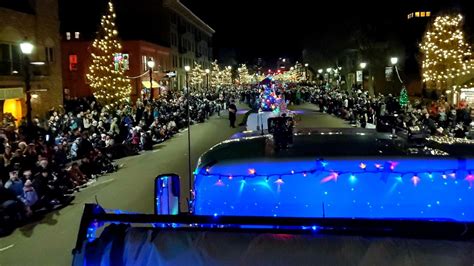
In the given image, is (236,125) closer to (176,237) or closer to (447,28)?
(447,28)

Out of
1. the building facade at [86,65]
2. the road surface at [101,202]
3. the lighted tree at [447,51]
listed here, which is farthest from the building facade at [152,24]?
the road surface at [101,202]

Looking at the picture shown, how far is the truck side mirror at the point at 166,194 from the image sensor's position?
442cm

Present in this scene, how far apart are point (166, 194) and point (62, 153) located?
1406cm

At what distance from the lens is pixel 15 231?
1185cm

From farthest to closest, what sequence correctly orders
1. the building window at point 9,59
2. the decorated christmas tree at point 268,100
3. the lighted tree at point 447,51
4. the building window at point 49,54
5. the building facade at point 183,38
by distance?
the building facade at point 183,38, the lighted tree at point 447,51, the building window at point 49,54, the building window at point 9,59, the decorated christmas tree at point 268,100

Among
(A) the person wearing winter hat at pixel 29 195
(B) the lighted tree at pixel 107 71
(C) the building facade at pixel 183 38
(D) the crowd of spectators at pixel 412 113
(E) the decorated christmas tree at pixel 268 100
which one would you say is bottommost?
(A) the person wearing winter hat at pixel 29 195

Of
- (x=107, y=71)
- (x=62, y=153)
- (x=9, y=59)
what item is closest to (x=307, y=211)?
(x=62, y=153)

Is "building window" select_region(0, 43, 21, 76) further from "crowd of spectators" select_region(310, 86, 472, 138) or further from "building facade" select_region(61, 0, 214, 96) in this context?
"building facade" select_region(61, 0, 214, 96)

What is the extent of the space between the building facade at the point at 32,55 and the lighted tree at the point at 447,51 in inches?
1057

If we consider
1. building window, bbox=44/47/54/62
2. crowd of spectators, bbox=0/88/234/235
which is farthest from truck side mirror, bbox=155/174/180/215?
building window, bbox=44/47/54/62

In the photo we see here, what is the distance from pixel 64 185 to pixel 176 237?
13.6 metres

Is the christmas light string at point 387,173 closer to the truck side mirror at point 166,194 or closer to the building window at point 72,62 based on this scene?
the truck side mirror at point 166,194

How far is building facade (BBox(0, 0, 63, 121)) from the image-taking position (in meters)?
31.9

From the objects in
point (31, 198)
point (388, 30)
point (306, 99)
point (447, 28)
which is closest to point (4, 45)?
point (31, 198)
